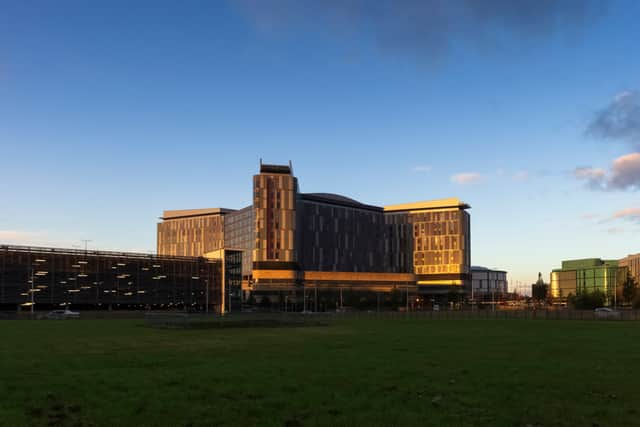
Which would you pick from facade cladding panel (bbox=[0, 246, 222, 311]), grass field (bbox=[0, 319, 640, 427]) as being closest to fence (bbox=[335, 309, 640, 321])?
grass field (bbox=[0, 319, 640, 427])

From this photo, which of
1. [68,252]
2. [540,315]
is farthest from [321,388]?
[68,252]

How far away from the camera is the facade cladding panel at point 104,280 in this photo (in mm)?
146125

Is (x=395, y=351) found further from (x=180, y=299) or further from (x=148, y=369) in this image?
(x=180, y=299)

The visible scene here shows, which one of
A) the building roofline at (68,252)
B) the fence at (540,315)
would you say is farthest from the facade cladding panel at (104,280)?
the fence at (540,315)

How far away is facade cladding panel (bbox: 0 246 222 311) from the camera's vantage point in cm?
14612

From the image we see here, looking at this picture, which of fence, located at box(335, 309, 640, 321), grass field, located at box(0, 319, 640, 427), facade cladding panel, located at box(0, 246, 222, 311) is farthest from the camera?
facade cladding panel, located at box(0, 246, 222, 311)

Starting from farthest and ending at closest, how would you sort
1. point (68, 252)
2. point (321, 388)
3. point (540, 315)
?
point (68, 252) → point (540, 315) → point (321, 388)

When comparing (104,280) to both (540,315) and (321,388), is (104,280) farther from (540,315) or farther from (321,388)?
(321,388)

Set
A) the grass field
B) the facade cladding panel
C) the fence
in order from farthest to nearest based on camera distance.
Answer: the facade cladding panel, the fence, the grass field

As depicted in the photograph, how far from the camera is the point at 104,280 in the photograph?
532 feet

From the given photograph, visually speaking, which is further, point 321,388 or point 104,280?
point 104,280

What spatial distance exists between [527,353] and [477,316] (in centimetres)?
6994

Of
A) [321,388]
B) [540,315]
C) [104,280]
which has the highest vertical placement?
[321,388]

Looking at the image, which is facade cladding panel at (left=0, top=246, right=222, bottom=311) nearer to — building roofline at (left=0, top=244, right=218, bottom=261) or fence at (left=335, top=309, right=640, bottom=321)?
building roofline at (left=0, top=244, right=218, bottom=261)
